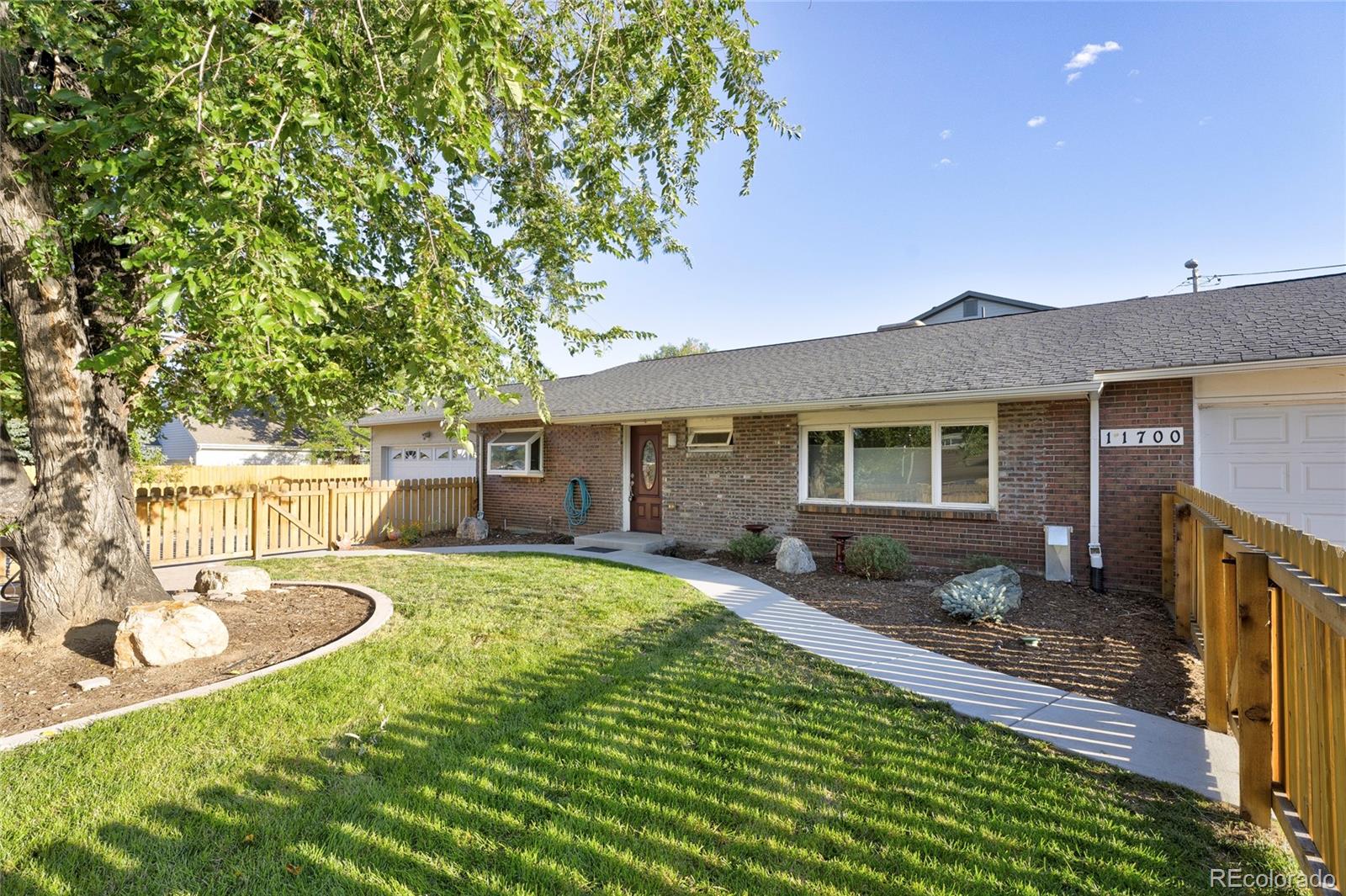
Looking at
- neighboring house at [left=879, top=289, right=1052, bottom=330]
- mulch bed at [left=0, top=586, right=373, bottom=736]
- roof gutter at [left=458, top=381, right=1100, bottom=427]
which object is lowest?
mulch bed at [left=0, top=586, right=373, bottom=736]

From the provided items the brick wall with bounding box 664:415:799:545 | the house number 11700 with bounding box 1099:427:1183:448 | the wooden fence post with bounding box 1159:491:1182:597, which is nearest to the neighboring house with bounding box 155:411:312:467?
the brick wall with bounding box 664:415:799:545

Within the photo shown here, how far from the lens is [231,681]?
4.10m

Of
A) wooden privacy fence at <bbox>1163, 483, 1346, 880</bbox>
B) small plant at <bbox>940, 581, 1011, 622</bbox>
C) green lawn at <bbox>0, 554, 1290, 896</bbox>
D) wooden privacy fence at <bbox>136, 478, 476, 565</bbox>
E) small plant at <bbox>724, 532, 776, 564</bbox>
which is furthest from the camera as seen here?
wooden privacy fence at <bbox>136, 478, 476, 565</bbox>

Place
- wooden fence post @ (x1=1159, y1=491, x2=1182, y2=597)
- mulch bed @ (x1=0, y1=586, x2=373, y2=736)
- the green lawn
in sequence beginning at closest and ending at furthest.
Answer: the green lawn, mulch bed @ (x1=0, y1=586, x2=373, y2=736), wooden fence post @ (x1=1159, y1=491, x2=1182, y2=597)

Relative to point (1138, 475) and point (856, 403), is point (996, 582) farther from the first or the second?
point (856, 403)

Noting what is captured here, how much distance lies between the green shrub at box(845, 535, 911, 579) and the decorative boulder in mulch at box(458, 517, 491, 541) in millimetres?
7851

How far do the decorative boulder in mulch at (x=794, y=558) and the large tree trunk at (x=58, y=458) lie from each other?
23.0ft

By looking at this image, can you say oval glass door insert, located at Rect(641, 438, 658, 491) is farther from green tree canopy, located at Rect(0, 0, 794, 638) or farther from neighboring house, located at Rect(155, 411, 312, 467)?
neighboring house, located at Rect(155, 411, 312, 467)

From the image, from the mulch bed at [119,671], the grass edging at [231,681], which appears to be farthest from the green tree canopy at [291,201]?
the grass edging at [231,681]

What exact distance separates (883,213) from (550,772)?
1132cm

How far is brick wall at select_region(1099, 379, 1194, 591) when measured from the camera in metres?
7.07

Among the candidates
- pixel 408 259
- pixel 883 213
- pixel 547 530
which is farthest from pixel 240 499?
pixel 883 213

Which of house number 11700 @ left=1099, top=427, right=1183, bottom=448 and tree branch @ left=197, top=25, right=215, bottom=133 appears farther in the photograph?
house number 11700 @ left=1099, top=427, right=1183, bottom=448

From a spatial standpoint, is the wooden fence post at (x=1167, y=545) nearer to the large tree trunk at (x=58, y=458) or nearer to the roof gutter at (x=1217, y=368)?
the roof gutter at (x=1217, y=368)
